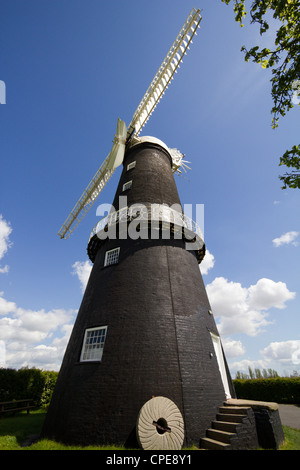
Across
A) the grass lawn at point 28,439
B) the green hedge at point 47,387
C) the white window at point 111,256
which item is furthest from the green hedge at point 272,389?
the white window at point 111,256

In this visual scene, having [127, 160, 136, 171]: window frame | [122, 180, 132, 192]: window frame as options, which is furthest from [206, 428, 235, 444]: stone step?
[127, 160, 136, 171]: window frame

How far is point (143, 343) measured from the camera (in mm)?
8180

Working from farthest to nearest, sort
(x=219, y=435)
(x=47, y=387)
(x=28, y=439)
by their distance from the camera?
(x=47, y=387)
(x=28, y=439)
(x=219, y=435)

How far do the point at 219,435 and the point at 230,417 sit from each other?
0.88 metres

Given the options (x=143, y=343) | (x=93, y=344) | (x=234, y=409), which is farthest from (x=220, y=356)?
(x=93, y=344)

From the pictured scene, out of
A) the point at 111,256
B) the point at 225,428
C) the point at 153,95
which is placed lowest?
the point at 225,428

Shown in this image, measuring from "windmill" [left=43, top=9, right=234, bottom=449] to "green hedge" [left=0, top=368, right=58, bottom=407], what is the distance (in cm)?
946

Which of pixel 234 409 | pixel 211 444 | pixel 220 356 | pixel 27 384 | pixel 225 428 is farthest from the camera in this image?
pixel 27 384

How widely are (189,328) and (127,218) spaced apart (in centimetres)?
593

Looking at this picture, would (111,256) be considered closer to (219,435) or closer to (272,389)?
Result: (219,435)

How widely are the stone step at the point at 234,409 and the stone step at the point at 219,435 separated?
88 centimetres

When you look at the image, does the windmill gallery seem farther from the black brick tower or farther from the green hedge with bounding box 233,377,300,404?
the green hedge with bounding box 233,377,300,404
